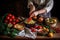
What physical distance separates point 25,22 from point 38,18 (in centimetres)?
12

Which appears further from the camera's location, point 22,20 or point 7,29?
point 22,20

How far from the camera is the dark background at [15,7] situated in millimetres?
1668

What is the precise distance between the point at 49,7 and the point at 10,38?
1.33 feet

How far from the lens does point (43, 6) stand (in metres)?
1.65

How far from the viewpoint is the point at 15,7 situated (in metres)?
1.69

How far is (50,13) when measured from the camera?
1.67 meters

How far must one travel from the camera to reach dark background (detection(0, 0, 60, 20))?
167cm

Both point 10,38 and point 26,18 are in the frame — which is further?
point 26,18

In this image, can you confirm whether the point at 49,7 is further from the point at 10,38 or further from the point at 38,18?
the point at 10,38

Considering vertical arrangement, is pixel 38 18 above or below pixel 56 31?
above

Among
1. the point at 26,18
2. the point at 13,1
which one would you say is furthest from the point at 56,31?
the point at 13,1

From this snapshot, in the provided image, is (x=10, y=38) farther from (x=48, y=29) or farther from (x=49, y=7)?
(x=49, y=7)

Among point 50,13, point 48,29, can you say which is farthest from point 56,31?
point 50,13

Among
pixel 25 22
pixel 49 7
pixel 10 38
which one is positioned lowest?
pixel 10 38
